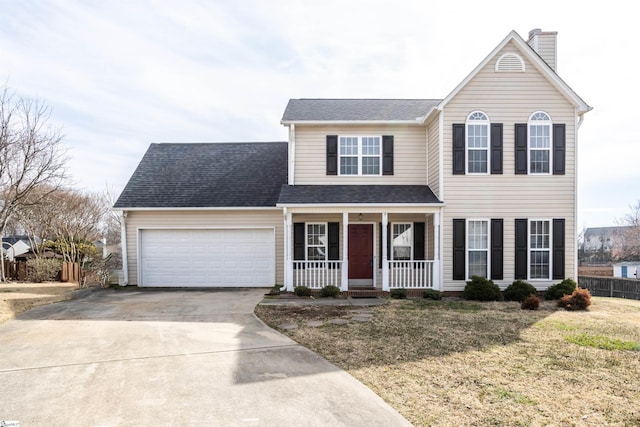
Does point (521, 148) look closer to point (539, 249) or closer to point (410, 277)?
point (539, 249)

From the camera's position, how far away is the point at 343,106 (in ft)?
50.8

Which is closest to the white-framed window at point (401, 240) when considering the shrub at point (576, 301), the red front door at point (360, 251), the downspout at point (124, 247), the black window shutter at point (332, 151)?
the red front door at point (360, 251)

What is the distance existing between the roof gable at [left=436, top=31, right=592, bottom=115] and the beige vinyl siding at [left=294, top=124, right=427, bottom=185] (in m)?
1.85

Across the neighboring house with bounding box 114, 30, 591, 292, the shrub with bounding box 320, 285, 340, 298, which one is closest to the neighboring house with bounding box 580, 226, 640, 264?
the neighboring house with bounding box 114, 30, 591, 292

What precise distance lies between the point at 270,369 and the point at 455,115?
10.3m

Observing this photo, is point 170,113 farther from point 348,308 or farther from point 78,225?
point 348,308

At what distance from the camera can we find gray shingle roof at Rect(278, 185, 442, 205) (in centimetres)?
1266

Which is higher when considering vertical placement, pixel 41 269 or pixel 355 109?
pixel 355 109

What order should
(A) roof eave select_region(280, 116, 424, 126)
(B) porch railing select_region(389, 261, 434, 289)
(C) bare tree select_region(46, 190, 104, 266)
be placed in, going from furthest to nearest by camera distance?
1. (C) bare tree select_region(46, 190, 104, 266)
2. (A) roof eave select_region(280, 116, 424, 126)
3. (B) porch railing select_region(389, 261, 434, 289)

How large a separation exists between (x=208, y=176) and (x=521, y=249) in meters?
12.0

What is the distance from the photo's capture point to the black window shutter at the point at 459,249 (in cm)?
1249

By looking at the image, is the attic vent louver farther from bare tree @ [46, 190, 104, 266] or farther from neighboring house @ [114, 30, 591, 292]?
bare tree @ [46, 190, 104, 266]

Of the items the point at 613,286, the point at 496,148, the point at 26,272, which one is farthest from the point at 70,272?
the point at 613,286

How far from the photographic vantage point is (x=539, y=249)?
12555mm
